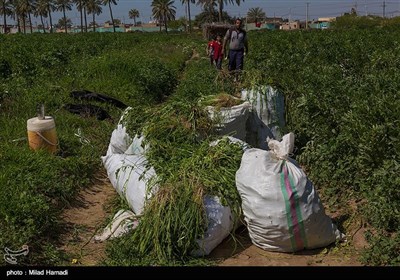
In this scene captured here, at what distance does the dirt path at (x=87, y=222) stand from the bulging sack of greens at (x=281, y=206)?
4.42 ft

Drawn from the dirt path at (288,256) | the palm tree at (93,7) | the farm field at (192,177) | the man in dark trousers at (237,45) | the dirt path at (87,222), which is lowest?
the dirt path at (288,256)

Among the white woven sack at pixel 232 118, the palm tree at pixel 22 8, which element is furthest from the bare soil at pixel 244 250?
the palm tree at pixel 22 8

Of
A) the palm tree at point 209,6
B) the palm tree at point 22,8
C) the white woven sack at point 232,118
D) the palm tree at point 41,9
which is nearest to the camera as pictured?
the white woven sack at point 232,118

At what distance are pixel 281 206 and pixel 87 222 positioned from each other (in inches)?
83.6

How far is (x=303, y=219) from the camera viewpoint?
12.8ft

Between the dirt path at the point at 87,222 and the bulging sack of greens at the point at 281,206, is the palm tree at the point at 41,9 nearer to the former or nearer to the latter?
the dirt path at the point at 87,222

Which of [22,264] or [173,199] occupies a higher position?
[173,199]

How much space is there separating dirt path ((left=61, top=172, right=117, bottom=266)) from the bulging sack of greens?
1.35 m

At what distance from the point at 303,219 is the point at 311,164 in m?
2.09

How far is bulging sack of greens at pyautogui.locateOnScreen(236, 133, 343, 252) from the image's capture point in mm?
3889

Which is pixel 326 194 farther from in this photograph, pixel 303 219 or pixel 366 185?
pixel 303 219

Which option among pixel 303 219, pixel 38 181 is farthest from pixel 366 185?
pixel 38 181

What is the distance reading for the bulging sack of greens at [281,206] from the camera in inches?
153

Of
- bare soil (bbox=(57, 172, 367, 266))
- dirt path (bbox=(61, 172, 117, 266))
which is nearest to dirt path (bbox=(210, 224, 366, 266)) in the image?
bare soil (bbox=(57, 172, 367, 266))
